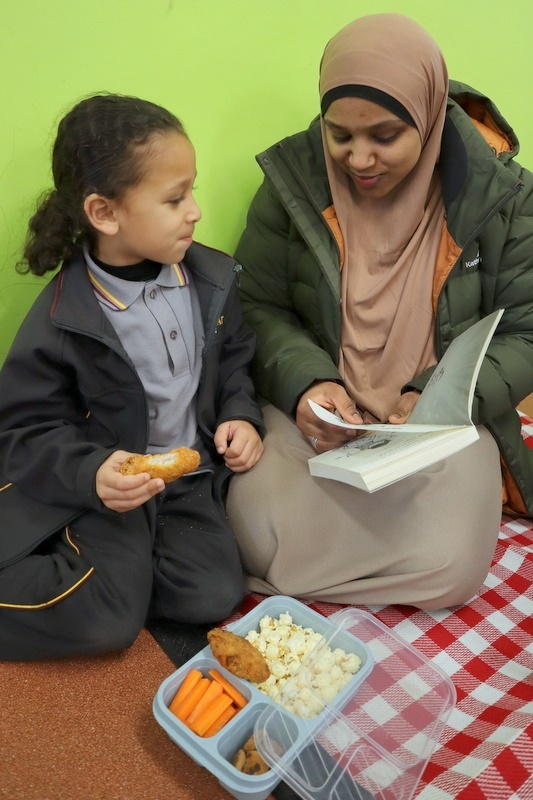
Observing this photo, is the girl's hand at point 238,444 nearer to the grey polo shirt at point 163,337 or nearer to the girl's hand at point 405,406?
the grey polo shirt at point 163,337

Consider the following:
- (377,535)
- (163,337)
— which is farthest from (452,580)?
(163,337)

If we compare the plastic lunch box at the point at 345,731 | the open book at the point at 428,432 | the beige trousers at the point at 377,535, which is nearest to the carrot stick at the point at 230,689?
the plastic lunch box at the point at 345,731

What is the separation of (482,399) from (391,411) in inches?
7.3

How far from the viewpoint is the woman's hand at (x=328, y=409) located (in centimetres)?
125

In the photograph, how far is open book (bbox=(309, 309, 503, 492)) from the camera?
94 cm

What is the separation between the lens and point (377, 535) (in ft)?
4.08

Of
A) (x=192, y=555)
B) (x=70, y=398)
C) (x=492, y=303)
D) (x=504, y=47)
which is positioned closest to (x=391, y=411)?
(x=492, y=303)

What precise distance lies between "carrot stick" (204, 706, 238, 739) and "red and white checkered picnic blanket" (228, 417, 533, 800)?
264 millimetres

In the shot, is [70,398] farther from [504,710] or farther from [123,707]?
[504,710]

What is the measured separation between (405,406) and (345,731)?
563 mm

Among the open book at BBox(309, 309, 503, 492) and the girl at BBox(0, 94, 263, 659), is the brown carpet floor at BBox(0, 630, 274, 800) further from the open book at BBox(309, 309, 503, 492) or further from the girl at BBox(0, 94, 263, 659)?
the open book at BBox(309, 309, 503, 492)

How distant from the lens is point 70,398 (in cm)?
118

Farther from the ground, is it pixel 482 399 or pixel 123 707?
pixel 482 399

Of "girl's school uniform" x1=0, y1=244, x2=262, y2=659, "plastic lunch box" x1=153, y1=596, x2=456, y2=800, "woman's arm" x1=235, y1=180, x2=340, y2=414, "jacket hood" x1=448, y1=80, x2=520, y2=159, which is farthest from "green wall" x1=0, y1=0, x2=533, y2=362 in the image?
"plastic lunch box" x1=153, y1=596, x2=456, y2=800
